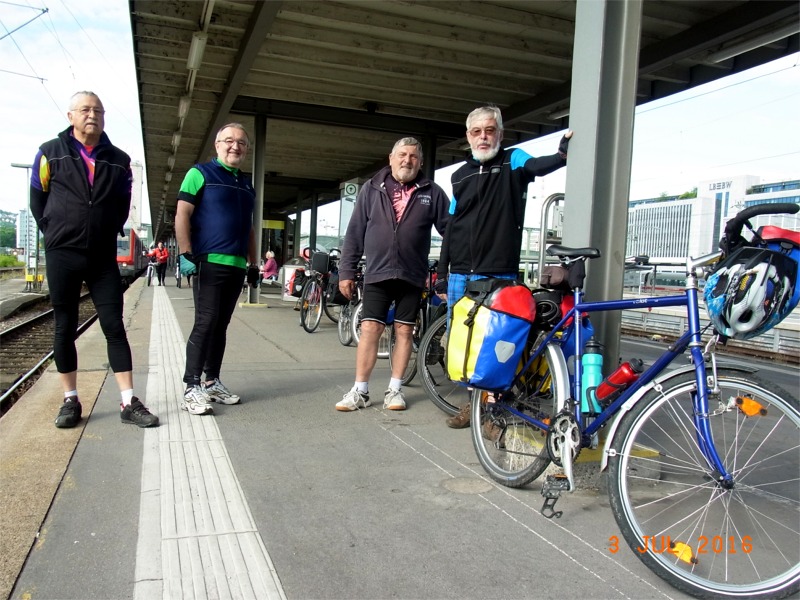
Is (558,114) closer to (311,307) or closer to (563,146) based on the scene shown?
(311,307)

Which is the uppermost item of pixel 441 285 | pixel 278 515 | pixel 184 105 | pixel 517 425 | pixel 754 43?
pixel 754 43

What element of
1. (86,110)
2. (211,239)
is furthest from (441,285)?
(86,110)

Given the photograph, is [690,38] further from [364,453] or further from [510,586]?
[510,586]

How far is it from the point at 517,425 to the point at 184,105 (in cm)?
1176

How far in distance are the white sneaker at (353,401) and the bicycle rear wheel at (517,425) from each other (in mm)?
1280

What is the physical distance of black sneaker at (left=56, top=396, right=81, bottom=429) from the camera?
362 centimetres

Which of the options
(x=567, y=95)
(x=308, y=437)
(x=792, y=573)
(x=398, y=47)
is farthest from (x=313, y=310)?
(x=792, y=573)

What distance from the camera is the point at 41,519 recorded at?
2.45m

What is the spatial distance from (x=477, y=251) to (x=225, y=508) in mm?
1954

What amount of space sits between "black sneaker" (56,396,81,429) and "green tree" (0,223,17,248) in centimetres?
10359

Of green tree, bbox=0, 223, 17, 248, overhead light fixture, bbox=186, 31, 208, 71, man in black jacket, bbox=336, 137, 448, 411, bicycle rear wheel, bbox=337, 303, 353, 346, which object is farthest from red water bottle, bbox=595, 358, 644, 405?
green tree, bbox=0, 223, 17, 248

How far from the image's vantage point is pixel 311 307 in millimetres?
8836

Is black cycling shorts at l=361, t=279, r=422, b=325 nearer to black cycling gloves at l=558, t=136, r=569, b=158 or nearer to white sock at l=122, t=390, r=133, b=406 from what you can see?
black cycling gloves at l=558, t=136, r=569, b=158

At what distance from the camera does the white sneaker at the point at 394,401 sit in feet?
14.4
